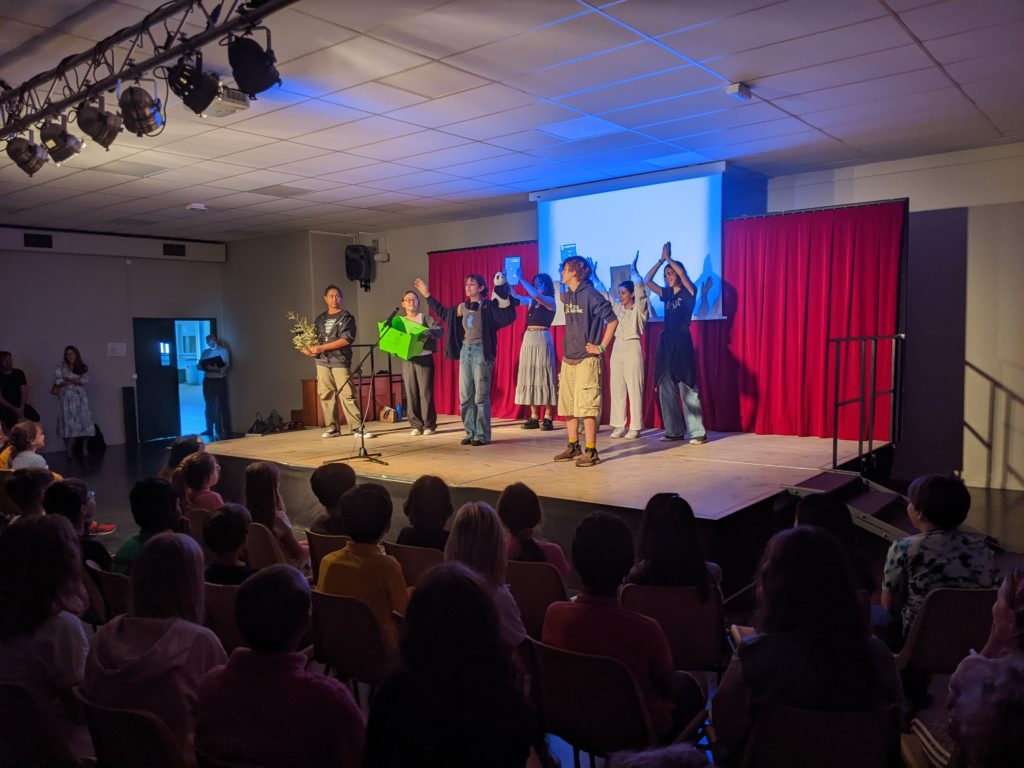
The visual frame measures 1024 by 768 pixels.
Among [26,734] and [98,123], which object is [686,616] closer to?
[26,734]

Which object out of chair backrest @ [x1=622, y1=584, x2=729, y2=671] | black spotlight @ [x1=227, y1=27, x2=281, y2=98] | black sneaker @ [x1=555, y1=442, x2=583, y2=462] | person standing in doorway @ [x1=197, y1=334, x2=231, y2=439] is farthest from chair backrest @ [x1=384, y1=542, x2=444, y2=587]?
person standing in doorway @ [x1=197, y1=334, x2=231, y2=439]

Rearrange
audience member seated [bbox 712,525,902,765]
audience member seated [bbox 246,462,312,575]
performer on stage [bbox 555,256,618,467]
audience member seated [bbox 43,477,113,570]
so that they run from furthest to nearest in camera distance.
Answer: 1. performer on stage [bbox 555,256,618,467]
2. audience member seated [bbox 246,462,312,575]
3. audience member seated [bbox 43,477,113,570]
4. audience member seated [bbox 712,525,902,765]

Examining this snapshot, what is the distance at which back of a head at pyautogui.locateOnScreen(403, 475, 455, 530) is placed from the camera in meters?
3.11

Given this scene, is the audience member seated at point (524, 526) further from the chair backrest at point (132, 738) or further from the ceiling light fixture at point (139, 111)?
the ceiling light fixture at point (139, 111)

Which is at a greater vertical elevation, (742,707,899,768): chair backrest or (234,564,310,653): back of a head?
(234,564,310,653): back of a head

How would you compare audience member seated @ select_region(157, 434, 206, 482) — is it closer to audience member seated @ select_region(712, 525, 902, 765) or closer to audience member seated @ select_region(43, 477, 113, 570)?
audience member seated @ select_region(43, 477, 113, 570)

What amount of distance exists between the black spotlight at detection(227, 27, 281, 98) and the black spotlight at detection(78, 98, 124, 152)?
47.6 inches

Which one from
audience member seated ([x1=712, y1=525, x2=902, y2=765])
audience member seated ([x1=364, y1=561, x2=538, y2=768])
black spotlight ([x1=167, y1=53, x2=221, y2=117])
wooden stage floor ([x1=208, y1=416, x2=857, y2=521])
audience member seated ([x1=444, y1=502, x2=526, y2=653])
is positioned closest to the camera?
audience member seated ([x1=364, y1=561, x2=538, y2=768])

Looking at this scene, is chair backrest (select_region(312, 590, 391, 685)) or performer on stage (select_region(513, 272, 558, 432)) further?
performer on stage (select_region(513, 272, 558, 432))

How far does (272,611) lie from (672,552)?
1.38 m

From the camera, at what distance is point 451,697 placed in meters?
1.25

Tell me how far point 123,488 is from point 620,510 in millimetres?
5471

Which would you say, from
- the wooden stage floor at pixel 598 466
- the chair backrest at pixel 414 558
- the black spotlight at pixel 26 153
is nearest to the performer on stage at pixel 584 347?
the wooden stage floor at pixel 598 466

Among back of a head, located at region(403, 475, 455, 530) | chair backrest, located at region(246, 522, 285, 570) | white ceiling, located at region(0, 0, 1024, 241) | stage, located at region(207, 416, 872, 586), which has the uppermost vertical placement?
white ceiling, located at region(0, 0, 1024, 241)
